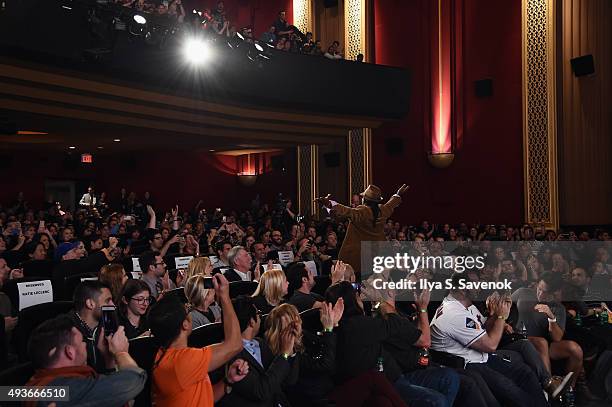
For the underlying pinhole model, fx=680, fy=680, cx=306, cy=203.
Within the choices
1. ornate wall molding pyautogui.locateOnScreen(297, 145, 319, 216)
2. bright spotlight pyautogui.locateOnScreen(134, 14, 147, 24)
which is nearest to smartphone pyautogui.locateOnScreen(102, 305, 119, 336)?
bright spotlight pyautogui.locateOnScreen(134, 14, 147, 24)

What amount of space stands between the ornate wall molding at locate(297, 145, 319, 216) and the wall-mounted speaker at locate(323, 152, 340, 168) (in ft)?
1.35

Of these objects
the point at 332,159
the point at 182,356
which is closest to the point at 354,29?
the point at 332,159

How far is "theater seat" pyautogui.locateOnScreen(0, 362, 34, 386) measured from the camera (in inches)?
101

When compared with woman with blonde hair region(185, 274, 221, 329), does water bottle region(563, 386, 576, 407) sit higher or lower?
lower

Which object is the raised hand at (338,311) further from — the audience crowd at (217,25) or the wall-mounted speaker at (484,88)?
the wall-mounted speaker at (484,88)

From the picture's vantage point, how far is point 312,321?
431cm

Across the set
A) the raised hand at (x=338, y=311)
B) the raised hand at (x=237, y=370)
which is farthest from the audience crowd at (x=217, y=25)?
the raised hand at (x=237, y=370)

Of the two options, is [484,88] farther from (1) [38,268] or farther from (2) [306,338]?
(2) [306,338]

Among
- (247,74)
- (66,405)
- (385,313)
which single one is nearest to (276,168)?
(247,74)

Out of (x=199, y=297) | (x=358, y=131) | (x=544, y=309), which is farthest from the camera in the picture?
(x=358, y=131)

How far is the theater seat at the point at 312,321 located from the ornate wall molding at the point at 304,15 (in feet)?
46.1

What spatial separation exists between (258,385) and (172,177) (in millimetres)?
17223

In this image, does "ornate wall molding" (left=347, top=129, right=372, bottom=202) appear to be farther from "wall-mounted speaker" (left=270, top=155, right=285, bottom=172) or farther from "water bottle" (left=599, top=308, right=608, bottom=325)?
"water bottle" (left=599, top=308, right=608, bottom=325)

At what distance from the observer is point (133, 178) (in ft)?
65.0
